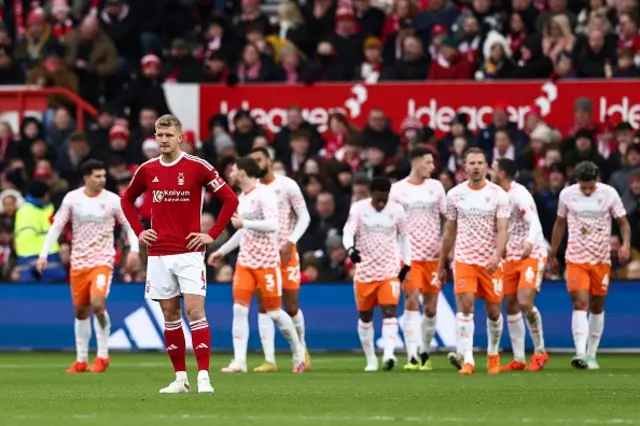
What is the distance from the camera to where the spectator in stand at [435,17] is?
29641 millimetres

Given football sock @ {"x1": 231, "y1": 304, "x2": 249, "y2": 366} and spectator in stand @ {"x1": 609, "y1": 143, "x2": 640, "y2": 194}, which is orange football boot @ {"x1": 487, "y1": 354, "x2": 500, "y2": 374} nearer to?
football sock @ {"x1": 231, "y1": 304, "x2": 249, "y2": 366}

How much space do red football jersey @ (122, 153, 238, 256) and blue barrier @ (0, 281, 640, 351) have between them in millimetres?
9801

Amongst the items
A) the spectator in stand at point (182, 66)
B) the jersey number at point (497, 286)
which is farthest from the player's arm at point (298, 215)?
the spectator in stand at point (182, 66)

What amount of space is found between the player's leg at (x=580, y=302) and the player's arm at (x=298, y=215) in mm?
3368

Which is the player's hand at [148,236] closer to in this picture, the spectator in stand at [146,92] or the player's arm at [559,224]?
the player's arm at [559,224]

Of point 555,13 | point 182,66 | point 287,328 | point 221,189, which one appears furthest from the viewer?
point 182,66

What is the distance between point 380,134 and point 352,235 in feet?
23.7

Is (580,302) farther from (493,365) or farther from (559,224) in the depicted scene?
(493,365)

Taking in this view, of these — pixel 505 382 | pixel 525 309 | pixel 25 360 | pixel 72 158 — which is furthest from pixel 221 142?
pixel 505 382

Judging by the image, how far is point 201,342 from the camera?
50.5 ft

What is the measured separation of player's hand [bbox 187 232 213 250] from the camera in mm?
15289

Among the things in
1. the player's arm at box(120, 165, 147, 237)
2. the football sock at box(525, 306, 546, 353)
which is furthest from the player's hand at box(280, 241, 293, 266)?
the player's arm at box(120, 165, 147, 237)

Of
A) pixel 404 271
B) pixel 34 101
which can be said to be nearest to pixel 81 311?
pixel 404 271

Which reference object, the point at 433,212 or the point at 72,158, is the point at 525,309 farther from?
the point at 72,158
